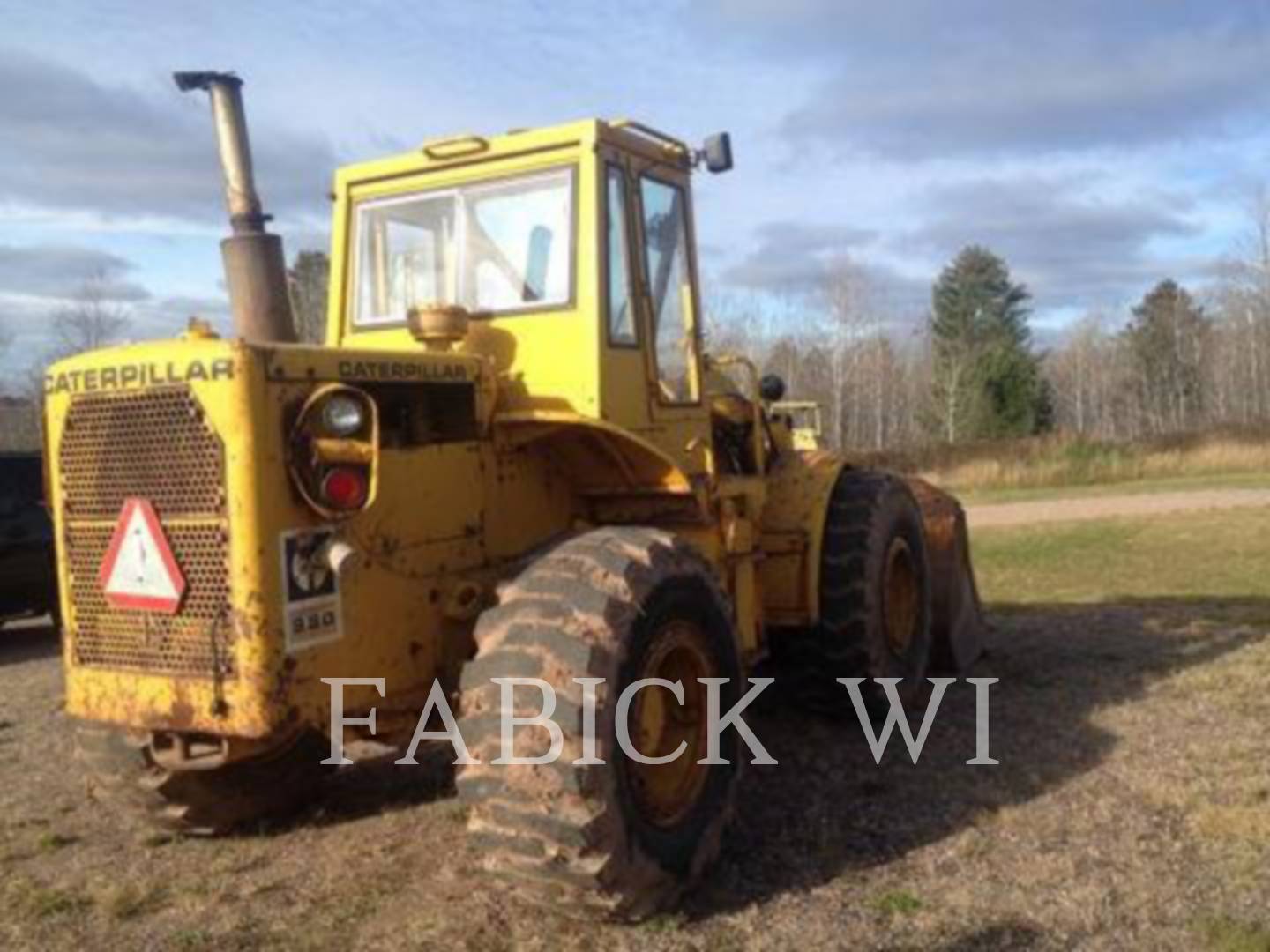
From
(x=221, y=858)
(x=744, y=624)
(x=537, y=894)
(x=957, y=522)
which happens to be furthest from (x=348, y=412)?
(x=957, y=522)

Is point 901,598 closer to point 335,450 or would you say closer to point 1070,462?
point 335,450

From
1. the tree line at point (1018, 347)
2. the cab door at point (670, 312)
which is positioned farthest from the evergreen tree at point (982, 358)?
the cab door at point (670, 312)

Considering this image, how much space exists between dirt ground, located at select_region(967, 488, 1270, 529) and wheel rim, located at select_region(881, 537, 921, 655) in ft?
48.2

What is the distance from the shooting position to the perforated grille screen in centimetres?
472

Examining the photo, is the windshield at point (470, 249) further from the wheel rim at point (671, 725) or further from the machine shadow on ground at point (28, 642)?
the machine shadow on ground at point (28, 642)

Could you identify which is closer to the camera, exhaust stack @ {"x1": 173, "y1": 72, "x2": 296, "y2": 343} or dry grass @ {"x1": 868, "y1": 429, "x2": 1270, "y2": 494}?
exhaust stack @ {"x1": 173, "y1": 72, "x2": 296, "y2": 343}

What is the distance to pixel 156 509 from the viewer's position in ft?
16.0

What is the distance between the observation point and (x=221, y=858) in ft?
19.4

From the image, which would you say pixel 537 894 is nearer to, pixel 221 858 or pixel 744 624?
pixel 221 858

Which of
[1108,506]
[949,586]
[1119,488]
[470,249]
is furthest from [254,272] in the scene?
[1119,488]

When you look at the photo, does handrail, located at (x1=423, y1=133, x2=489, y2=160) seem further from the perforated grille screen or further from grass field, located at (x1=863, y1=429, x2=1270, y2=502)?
grass field, located at (x1=863, y1=429, x2=1270, y2=502)

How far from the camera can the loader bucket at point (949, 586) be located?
363 inches

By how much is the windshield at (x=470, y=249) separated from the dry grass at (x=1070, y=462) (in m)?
28.4

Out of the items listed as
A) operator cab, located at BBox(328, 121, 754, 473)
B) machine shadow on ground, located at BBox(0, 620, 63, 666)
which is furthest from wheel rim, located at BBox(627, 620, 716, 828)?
machine shadow on ground, located at BBox(0, 620, 63, 666)
